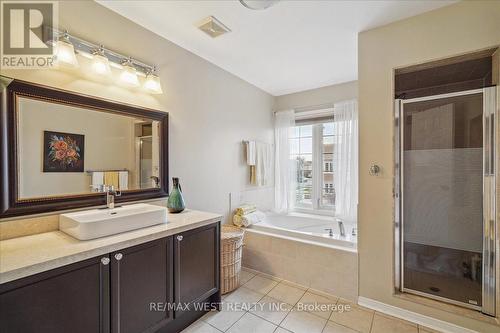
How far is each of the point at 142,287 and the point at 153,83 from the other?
5.25ft

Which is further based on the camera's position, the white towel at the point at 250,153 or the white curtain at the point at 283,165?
the white curtain at the point at 283,165

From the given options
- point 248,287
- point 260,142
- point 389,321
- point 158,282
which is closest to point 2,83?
point 158,282

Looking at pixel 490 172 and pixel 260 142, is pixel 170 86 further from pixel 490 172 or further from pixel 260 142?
pixel 490 172

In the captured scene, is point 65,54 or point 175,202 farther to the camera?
point 175,202

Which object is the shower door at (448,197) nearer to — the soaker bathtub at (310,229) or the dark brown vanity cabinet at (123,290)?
the soaker bathtub at (310,229)

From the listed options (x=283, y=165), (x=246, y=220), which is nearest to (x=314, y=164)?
(x=283, y=165)

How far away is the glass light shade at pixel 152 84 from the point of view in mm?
1921

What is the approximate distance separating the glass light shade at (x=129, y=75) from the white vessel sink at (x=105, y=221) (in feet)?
3.34

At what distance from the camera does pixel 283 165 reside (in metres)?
3.78

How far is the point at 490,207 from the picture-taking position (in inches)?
64.5

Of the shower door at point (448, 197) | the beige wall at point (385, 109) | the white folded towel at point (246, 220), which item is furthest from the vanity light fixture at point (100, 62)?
the shower door at point (448, 197)

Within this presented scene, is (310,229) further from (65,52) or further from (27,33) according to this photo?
(27,33)

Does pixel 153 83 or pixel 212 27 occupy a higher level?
pixel 212 27

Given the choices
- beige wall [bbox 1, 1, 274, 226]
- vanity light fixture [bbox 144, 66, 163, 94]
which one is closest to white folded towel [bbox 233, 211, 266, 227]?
beige wall [bbox 1, 1, 274, 226]
